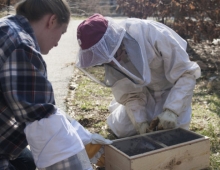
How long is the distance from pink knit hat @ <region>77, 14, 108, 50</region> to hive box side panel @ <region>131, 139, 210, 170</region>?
3.36 ft

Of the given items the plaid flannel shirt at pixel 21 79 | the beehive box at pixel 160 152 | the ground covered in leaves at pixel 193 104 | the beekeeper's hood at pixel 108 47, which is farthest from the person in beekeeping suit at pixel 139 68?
the plaid flannel shirt at pixel 21 79

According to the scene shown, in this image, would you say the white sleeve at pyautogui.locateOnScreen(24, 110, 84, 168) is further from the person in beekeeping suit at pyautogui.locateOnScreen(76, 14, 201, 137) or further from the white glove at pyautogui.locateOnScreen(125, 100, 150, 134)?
the white glove at pyautogui.locateOnScreen(125, 100, 150, 134)

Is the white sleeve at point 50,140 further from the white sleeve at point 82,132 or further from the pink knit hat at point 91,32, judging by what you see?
the pink knit hat at point 91,32

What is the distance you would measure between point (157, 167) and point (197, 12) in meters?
5.20

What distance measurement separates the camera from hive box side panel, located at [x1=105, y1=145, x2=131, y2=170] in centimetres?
268

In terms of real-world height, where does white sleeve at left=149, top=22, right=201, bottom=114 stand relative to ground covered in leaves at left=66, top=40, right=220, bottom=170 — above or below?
above

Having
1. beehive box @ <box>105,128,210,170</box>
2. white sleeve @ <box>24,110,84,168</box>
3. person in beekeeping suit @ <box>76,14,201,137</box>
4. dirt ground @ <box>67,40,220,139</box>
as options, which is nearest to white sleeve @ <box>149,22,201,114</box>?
person in beekeeping suit @ <box>76,14,201,137</box>

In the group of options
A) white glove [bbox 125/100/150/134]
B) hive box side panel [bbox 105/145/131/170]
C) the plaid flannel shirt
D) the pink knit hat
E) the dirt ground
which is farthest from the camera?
the dirt ground

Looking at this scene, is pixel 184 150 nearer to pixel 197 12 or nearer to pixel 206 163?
pixel 206 163

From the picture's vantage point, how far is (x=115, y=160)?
9.29 ft

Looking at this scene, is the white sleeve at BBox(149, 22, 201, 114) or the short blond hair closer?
the short blond hair

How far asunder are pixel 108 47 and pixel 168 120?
85 centimetres

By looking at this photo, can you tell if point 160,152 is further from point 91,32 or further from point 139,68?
point 91,32

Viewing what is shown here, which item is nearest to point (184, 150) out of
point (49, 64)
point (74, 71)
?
point (74, 71)
